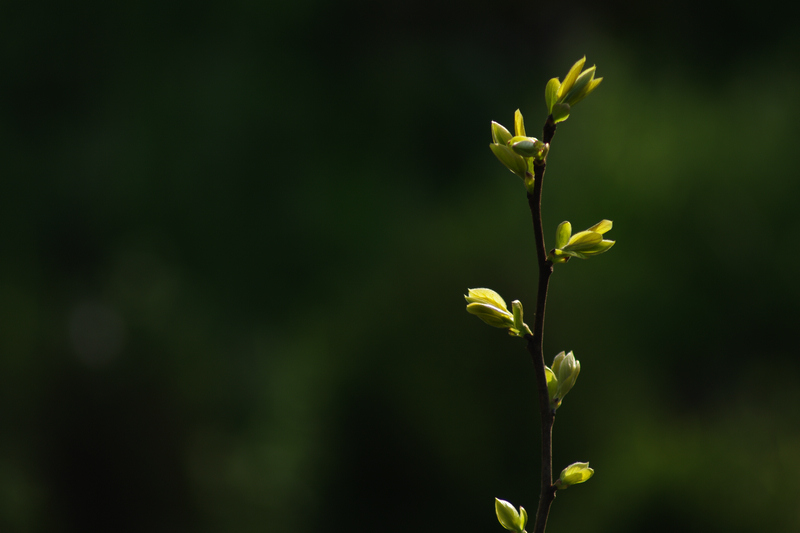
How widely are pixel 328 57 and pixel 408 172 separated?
2.75 ft

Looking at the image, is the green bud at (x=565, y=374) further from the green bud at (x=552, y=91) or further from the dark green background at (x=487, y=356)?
the dark green background at (x=487, y=356)

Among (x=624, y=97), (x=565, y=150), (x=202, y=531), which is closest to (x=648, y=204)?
(x=565, y=150)

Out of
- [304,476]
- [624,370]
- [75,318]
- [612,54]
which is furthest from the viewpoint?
[612,54]

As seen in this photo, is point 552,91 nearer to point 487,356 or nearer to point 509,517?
point 509,517

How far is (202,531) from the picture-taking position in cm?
133

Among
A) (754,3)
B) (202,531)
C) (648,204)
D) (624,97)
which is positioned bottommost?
(202,531)

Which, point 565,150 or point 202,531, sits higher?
point 565,150

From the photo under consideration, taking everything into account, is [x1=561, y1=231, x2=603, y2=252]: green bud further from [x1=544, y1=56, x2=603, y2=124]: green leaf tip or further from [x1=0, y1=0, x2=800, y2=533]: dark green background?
[x1=0, y1=0, x2=800, y2=533]: dark green background

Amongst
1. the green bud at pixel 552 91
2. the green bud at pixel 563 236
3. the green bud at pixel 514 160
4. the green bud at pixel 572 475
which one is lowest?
the green bud at pixel 572 475

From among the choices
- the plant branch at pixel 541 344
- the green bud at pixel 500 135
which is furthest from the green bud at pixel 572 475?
the green bud at pixel 500 135

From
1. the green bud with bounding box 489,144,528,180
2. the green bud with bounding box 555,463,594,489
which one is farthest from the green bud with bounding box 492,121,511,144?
the green bud with bounding box 555,463,594,489

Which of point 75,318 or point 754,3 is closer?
point 75,318

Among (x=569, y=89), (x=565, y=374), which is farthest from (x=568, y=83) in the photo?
(x=565, y=374)

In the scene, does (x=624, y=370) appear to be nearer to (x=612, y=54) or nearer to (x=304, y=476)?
(x=304, y=476)
